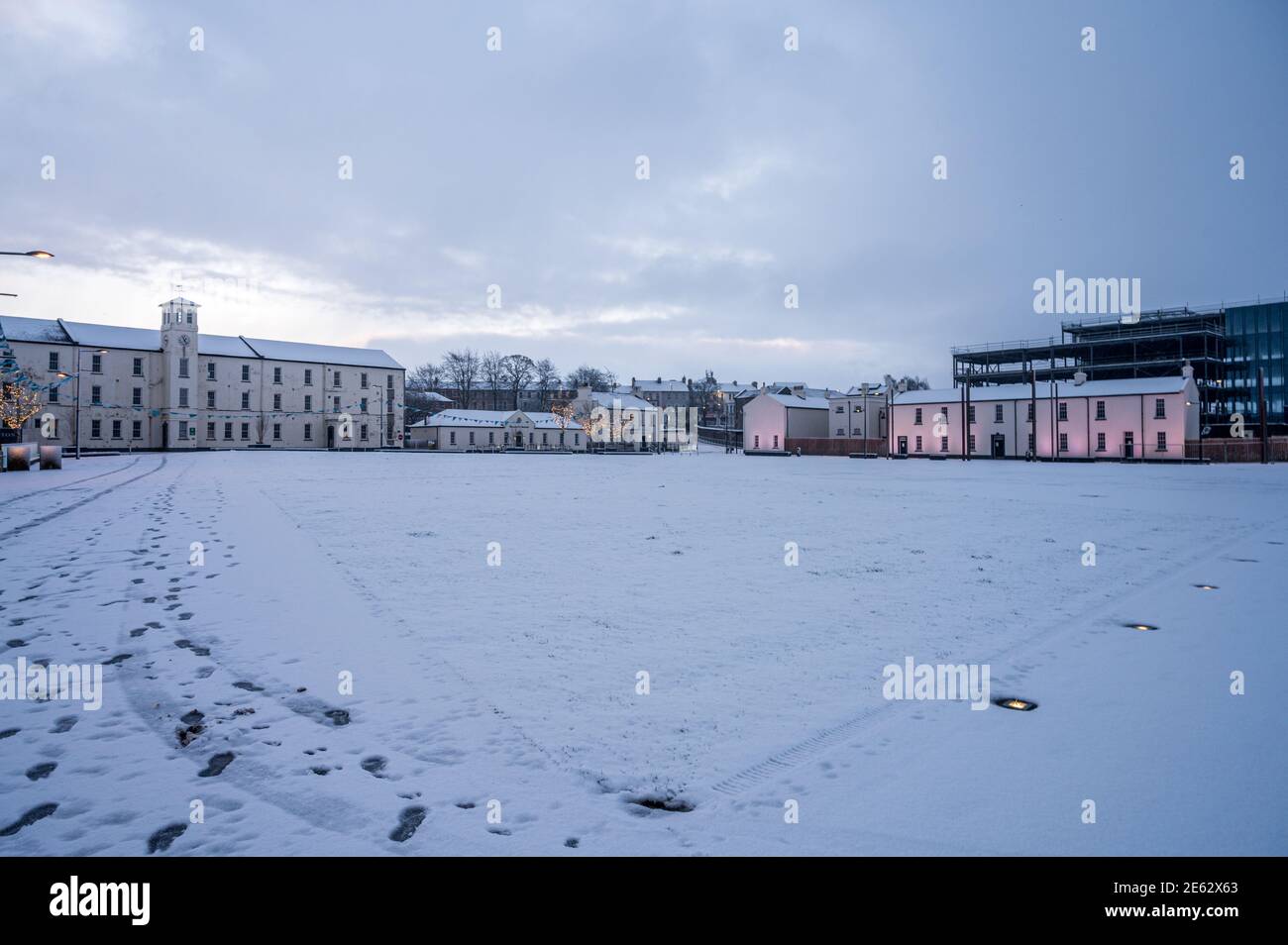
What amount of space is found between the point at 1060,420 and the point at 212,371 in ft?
305

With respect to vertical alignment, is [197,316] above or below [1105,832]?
above

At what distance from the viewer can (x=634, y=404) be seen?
390ft

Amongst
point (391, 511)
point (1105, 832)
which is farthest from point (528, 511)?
point (1105, 832)

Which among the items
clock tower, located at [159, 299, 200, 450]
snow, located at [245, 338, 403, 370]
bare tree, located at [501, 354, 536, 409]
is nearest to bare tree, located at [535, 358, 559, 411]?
bare tree, located at [501, 354, 536, 409]

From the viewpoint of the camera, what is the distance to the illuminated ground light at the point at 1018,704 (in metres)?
5.12

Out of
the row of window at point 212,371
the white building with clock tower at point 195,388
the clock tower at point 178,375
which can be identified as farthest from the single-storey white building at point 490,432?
the clock tower at point 178,375

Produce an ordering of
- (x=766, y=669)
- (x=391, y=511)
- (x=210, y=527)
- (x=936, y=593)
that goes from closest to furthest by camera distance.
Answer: (x=766, y=669) → (x=936, y=593) → (x=210, y=527) → (x=391, y=511)

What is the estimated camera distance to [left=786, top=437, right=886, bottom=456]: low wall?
259 feet

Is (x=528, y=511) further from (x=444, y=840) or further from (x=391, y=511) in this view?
(x=444, y=840)

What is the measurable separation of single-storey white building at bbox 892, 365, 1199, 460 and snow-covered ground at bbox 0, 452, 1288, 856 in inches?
2297
